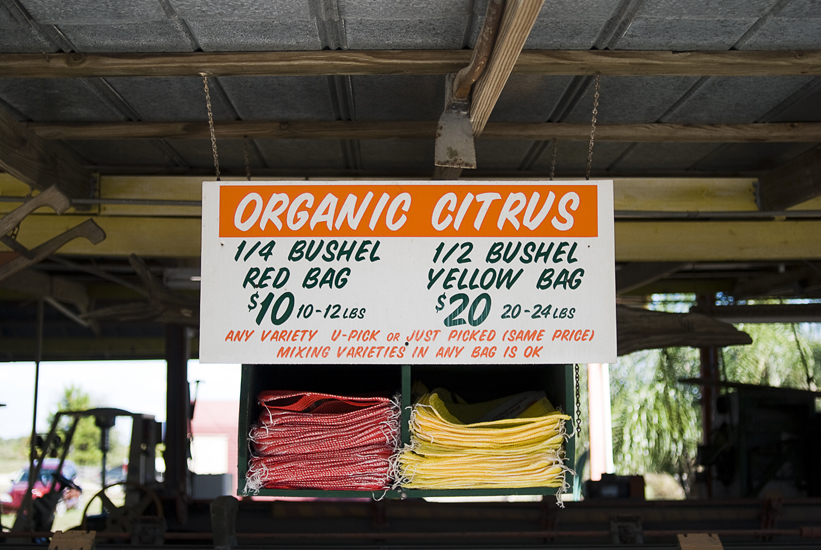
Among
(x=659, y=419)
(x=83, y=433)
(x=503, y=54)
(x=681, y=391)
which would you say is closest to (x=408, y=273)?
(x=503, y=54)

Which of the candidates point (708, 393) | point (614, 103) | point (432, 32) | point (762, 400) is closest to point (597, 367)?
point (708, 393)

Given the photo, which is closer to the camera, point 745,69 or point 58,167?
point 745,69

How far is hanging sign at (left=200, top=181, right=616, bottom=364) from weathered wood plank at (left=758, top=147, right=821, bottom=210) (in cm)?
250

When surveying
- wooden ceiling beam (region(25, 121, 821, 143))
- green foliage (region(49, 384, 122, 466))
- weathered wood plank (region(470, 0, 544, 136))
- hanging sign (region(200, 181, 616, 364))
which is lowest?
green foliage (region(49, 384, 122, 466))

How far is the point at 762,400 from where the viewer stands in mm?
8164

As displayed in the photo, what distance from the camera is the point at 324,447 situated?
265 centimetres

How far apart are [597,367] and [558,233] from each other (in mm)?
14980

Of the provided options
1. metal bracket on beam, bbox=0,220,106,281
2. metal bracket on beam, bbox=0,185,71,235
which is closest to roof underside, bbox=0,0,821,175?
metal bracket on beam, bbox=0,185,71,235

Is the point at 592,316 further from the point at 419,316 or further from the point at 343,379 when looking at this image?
the point at 343,379

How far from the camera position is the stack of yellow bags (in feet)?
8.48

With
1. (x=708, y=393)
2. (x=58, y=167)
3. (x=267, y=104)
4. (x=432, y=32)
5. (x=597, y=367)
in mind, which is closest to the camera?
(x=432, y=32)

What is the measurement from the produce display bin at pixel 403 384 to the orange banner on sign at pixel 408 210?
52 centimetres

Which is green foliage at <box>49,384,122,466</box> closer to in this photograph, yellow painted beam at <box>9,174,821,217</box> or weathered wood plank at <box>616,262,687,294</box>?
yellow painted beam at <box>9,174,821,217</box>

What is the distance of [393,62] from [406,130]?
0.94 m
